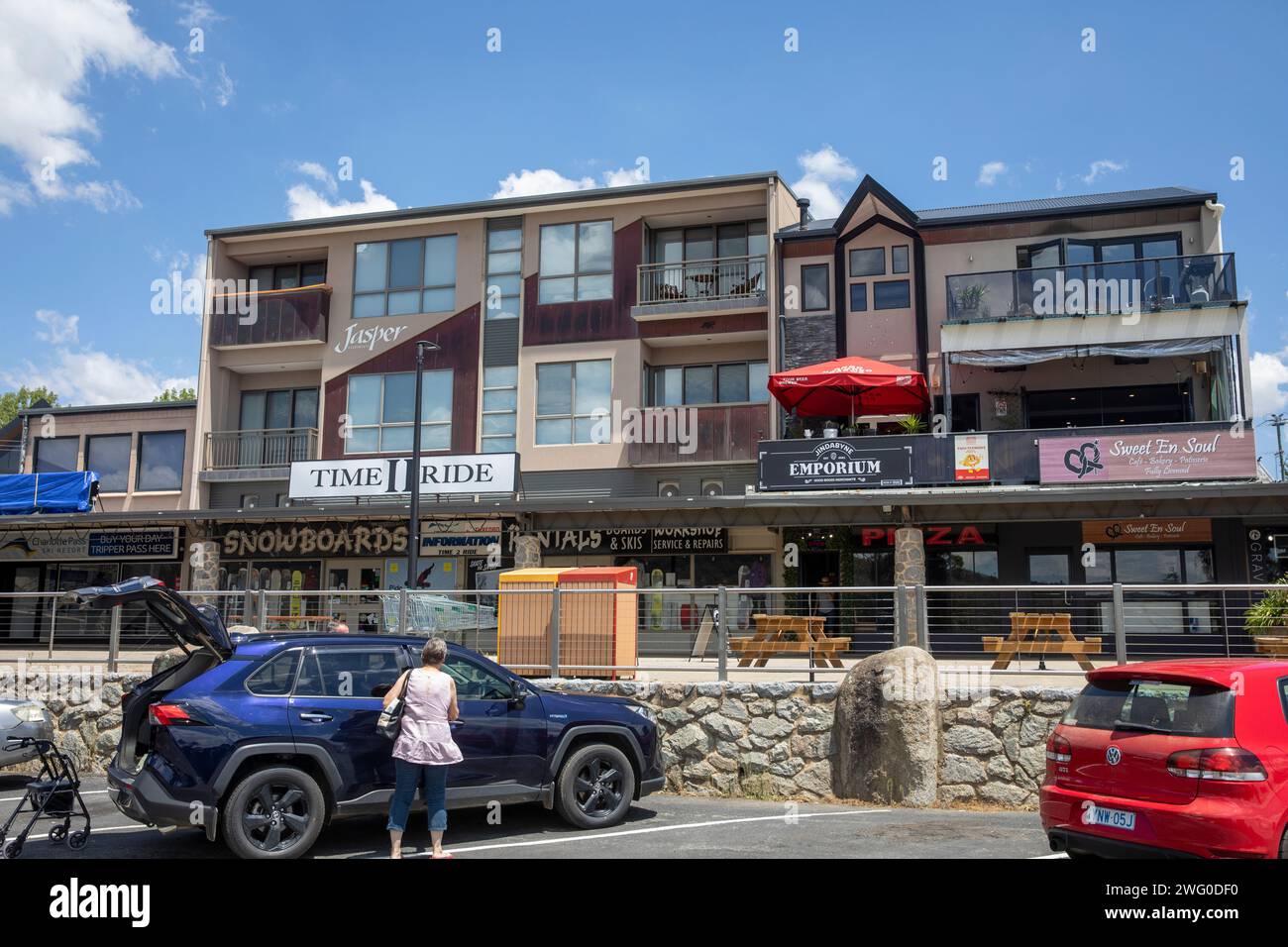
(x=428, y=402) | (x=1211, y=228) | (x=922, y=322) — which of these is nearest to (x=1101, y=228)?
(x=1211, y=228)

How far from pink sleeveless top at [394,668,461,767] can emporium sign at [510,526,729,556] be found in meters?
16.2

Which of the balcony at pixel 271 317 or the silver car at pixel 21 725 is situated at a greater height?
the balcony at pixel 271 317

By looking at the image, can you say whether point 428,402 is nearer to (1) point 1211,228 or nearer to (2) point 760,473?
(2) point 760,473

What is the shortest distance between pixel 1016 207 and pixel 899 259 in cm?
338

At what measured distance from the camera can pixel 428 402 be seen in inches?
1080

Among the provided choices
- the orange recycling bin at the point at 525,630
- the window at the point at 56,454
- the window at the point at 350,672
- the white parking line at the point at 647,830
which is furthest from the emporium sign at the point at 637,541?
the window at the point at 350,672

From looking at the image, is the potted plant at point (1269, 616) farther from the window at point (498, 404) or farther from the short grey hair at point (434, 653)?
the window at point (498, 404)

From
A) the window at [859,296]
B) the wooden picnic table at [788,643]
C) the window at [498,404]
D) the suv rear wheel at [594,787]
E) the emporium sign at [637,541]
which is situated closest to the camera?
the suv rear wheel at [594,787]

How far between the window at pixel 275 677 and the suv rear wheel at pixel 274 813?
1.96 feet

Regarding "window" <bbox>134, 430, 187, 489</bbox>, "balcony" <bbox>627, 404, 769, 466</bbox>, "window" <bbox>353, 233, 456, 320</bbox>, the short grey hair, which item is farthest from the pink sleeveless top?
"window" <bbox>134, 430, 187, 489</bbox>

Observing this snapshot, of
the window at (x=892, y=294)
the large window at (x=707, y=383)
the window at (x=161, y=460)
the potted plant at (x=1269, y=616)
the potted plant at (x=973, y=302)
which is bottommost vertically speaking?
the potted plant at (x=1269, y=616)

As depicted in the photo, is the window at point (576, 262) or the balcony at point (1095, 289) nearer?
the balcony at point (1095, 289)

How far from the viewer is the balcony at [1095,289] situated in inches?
867

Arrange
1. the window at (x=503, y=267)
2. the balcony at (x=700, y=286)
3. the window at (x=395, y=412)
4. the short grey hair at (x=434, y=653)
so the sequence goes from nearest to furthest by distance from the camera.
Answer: the short grey hair at (x=434, y=653) < the balcony at (x=700, y=286) < the window at (x=395, y=412) < the window at (x=503, y=267)
